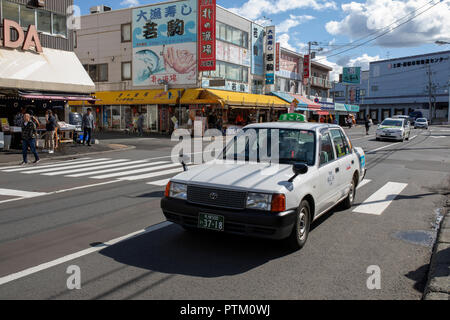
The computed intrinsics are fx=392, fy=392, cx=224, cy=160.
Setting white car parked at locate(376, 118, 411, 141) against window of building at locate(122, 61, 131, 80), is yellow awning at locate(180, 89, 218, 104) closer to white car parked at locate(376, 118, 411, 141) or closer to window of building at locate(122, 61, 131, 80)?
window of building at locate(122, 61, 131, 80)

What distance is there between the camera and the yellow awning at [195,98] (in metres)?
29.7

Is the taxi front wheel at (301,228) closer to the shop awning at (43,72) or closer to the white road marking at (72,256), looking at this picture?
the white road marking at (72,256)

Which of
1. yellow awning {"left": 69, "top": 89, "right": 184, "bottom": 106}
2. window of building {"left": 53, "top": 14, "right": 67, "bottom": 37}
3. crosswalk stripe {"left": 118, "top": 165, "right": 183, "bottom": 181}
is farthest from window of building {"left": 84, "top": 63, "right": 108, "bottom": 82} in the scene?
crosswalk stripe {"left": 118, "top": 165, "right": 183, "bottom": 181}

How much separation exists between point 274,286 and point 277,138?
2720mm

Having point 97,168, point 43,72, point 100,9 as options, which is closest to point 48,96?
point 43,72

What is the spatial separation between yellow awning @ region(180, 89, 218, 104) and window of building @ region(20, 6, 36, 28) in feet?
41.1

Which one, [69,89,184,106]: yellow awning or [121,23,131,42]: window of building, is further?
[121,23,131,42]: window of building

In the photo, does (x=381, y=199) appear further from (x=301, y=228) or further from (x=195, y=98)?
(x=195, y=98)

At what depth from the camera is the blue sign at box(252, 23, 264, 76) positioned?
37.5m

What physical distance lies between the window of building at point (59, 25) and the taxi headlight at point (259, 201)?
20585 millimetres

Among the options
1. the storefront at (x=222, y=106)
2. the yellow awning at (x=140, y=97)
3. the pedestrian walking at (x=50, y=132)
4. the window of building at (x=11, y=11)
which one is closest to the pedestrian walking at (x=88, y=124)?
the pedestrian walking at (x=50, y=132)

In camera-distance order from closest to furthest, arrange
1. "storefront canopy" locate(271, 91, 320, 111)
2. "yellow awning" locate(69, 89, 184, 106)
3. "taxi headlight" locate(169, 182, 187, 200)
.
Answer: "taxi headlight" locate(169, 182, 187, 200)
"yellow awning" locate(69, 89, 184, 106)
"storefront canopy" locate(271, 91, 320, 111)

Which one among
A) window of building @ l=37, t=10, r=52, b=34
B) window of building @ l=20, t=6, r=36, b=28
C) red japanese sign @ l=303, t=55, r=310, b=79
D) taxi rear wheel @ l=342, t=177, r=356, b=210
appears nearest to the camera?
taxi rear wheel @ l=342, t=177, r=356, b=210
